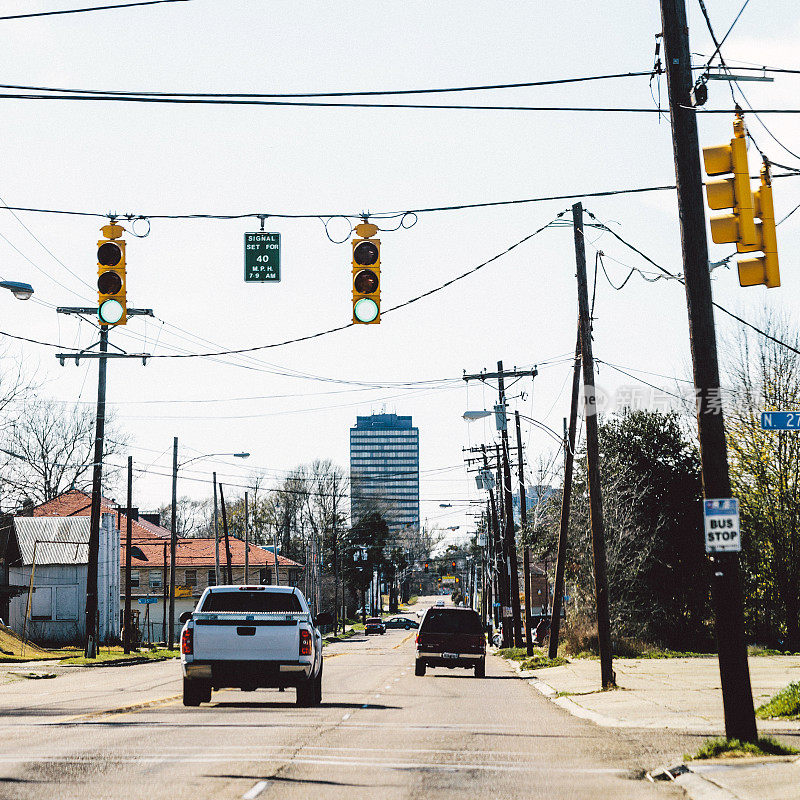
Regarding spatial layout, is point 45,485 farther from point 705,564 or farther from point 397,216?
point 397,216

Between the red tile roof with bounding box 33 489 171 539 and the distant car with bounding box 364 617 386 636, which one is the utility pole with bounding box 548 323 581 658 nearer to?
the red tile roof with bounding box 33 489 171 539

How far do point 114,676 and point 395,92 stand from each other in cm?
2172

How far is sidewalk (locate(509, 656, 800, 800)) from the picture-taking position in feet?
31.7

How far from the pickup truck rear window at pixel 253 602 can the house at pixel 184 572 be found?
6382 cm

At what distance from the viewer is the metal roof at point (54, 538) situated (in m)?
63.7

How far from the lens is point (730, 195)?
12227 mm

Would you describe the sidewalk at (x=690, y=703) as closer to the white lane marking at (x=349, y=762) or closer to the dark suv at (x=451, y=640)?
the white lane marking at (x=349, y=762)

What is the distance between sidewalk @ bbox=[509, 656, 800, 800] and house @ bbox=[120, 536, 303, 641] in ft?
178

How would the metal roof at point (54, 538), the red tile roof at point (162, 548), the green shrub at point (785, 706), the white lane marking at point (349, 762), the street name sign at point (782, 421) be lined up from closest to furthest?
the white lane marking at point (349, 762), the green shrub at point (785, 706), the street name sign at point (782, 421), the metal roof at point (54, 538), the red tile roof at point (162, 548)

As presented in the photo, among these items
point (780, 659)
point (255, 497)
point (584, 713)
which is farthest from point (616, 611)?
point (255, 497)

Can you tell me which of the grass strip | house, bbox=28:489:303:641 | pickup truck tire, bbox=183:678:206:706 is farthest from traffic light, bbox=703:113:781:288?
house, bbox=28:489:303:641

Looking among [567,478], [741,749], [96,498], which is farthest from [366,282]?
[96,498]

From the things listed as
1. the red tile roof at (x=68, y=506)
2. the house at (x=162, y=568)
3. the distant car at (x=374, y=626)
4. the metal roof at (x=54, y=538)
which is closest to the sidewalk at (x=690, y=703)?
the metal roof at (x=54, y=538)

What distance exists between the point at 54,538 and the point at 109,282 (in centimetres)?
5234
